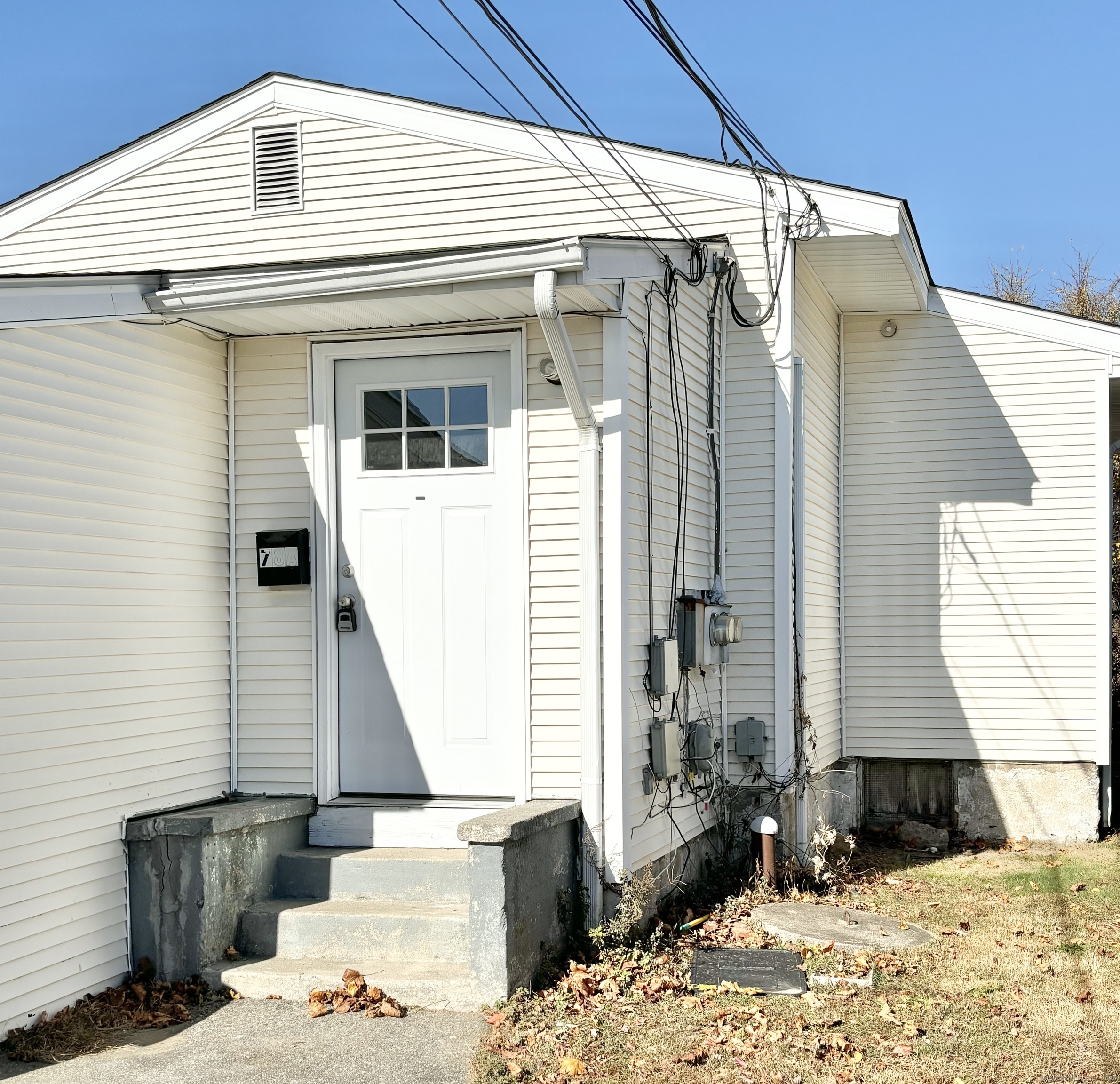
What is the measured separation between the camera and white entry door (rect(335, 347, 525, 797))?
247 inches

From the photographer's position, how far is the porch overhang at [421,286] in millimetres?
5348

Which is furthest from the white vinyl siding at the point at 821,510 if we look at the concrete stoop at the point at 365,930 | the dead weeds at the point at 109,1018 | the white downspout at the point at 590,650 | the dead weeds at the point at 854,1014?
the dead weeds at the point at 109,1018

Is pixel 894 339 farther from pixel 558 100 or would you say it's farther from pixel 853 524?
pixel 558 100

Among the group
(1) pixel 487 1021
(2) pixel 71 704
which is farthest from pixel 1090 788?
(2) pixel 71 704

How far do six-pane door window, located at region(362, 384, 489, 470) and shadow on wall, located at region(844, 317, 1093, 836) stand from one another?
412 centimetres

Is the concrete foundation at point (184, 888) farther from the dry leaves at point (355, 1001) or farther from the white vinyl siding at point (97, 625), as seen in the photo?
the dry leaves at point (355, 1001)

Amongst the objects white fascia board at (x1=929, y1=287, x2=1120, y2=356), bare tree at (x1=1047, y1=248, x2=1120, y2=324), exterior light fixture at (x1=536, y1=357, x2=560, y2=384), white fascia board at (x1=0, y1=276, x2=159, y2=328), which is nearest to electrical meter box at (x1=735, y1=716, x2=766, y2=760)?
exterior light fixture at (x1=536, y1=357, x2=560, y2=384)

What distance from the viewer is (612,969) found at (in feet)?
17.9

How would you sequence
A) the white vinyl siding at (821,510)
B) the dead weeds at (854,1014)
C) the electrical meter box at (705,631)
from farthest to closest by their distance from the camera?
the white vinyl siding at (821,510) → the electrical meter box at (705,631) → the dead weeds at (854,1014)

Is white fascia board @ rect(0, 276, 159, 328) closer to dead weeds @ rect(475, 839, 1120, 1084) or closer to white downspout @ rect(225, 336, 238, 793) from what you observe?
white downspout @ rect(225, 336, 238, 793)

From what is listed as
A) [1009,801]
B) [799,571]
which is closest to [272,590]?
[799,571]

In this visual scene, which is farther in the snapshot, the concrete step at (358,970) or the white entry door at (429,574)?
the white entry door at (429,574)

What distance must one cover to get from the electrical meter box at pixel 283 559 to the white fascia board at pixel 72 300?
54.2 inches

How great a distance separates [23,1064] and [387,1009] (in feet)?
4.67
